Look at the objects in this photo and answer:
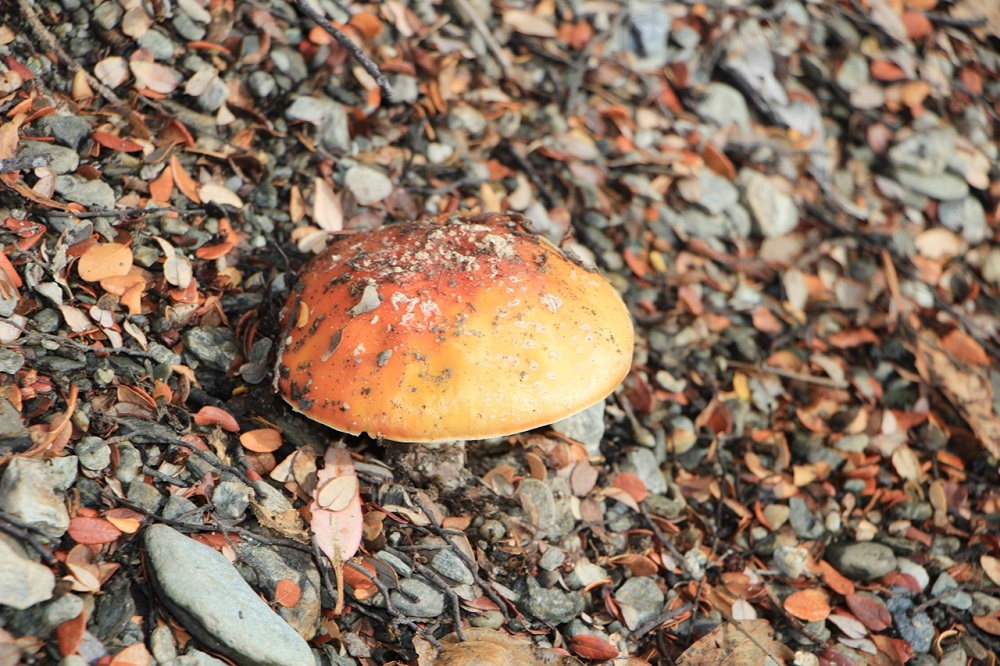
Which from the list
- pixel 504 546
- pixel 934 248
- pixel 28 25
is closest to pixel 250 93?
pixel 28 25

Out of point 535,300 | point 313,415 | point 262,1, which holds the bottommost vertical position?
point 313,415

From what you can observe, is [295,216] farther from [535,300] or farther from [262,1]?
[535,300]

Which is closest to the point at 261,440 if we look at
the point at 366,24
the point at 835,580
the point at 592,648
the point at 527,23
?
the point at 592,648

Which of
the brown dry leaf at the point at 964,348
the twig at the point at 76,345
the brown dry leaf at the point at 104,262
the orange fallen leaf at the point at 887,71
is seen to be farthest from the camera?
the orange fallen leaf at the point at 887,71

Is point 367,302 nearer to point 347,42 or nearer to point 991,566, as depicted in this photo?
point 347,42

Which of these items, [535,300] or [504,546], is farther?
[504,546]

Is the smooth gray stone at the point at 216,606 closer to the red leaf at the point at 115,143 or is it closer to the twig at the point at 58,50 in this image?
the red leaf at the point at 115,143

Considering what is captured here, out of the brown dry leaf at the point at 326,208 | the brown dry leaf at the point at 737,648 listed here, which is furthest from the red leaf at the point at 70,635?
the brown dry leaf at the point at 737,648

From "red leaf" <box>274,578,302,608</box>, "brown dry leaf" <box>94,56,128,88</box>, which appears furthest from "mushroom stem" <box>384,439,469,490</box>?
"brown dry leaf" <box>94,56,128,88</box>
